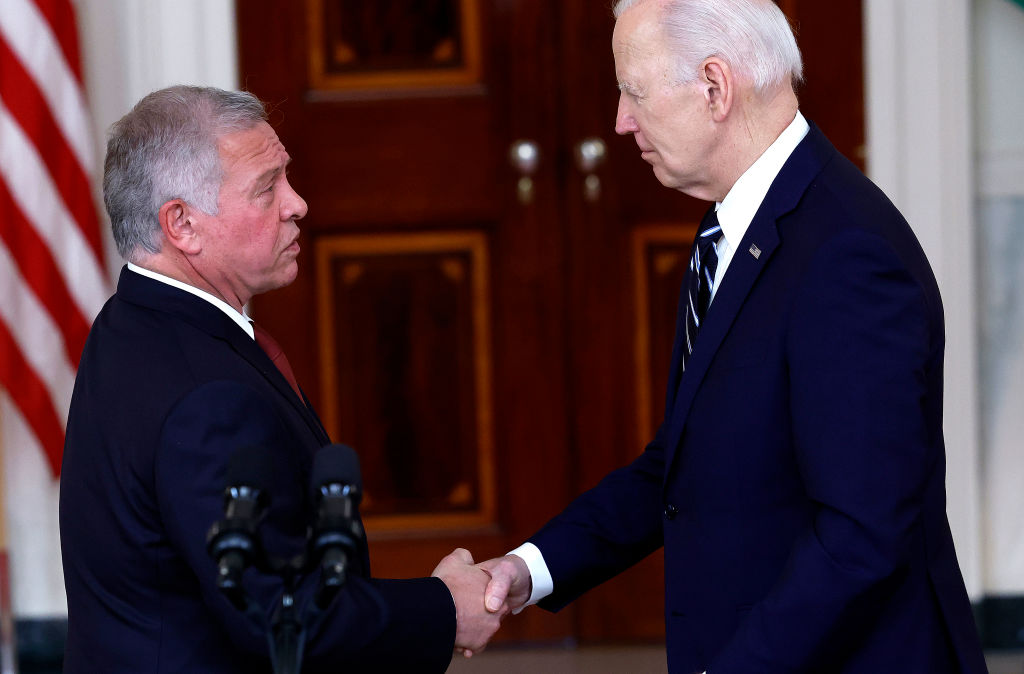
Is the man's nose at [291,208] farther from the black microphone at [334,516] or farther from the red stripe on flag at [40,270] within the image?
the red stripe on flag at [40,270]

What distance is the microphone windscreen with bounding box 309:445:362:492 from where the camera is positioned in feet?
3.73

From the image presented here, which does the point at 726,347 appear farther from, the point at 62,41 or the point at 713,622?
the point at 62,41

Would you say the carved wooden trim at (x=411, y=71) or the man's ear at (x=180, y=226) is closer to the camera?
the man's ear at (x=180, y=226)

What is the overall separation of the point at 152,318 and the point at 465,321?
6.42 ft

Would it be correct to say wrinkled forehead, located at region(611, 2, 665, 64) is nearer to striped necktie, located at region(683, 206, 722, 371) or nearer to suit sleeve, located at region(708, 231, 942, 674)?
striped necktie, located at region(683, 206, 722, 371)

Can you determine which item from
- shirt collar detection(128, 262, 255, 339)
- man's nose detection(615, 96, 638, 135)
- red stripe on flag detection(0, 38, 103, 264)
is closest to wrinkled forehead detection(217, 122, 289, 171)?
shirt collar detection(128, 262, 255, 339)

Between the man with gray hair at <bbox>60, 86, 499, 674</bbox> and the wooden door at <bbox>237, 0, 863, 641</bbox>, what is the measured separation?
174 cm

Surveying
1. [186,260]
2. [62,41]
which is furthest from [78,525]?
[62,41]

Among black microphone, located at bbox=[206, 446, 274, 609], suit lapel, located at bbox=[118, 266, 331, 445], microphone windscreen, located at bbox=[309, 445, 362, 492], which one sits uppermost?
suit lapel, located at bbox=[118, 266, 331, 445]

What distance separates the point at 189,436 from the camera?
147cm

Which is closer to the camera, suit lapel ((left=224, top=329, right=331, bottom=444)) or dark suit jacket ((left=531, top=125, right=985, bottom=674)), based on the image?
dark suit jacket ((left=531, top=125, right=985, bottom=674))

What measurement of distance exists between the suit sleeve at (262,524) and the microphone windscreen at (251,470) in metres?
0.23

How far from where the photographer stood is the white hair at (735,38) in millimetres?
1588

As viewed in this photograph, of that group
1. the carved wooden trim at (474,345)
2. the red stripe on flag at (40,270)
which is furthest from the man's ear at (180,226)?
the carved wooden trim at (474,345)
